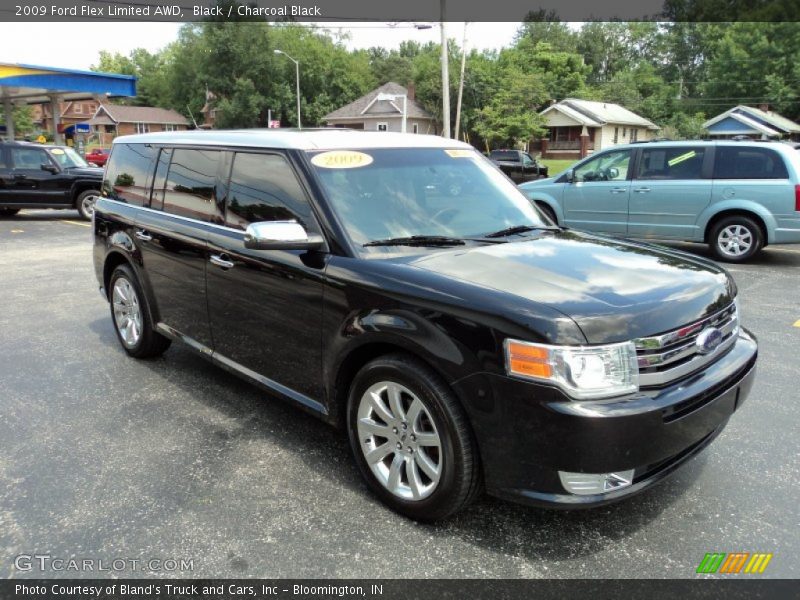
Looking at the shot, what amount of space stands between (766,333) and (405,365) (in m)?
4.67

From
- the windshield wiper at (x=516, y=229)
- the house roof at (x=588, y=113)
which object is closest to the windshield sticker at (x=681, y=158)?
the windshield wiper at (x=516, y=229)

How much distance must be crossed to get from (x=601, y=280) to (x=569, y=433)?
0.82 meters

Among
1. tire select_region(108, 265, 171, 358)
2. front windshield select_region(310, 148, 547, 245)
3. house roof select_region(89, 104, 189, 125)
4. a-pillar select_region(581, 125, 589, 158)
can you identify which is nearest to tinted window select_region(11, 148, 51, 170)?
tire select_region(108, 265, 171, 358)

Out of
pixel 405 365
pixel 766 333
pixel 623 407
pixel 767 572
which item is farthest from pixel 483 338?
pixel 766 333

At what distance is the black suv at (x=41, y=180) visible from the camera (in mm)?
15141

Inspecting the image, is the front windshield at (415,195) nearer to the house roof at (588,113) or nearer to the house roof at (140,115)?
the house roof at (588,113)

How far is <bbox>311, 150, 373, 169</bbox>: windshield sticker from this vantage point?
11.6 feet

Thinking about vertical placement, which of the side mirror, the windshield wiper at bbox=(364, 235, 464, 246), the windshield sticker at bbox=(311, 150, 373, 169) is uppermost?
the windshield sticker at bbox=(311, 150, 373, 169)

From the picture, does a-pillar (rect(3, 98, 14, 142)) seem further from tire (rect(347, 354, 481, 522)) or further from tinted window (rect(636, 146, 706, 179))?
tire (rect(347, 354, 481, 522))

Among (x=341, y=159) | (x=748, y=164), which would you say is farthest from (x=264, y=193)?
(x=748, y=164)

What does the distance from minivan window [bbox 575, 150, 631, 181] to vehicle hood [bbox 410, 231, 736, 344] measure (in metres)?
7.14

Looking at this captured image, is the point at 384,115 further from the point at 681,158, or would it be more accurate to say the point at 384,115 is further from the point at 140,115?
the point at 681,158

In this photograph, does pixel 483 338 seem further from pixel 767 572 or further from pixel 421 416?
pixel 767 572

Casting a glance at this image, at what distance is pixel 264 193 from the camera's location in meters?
3.70
